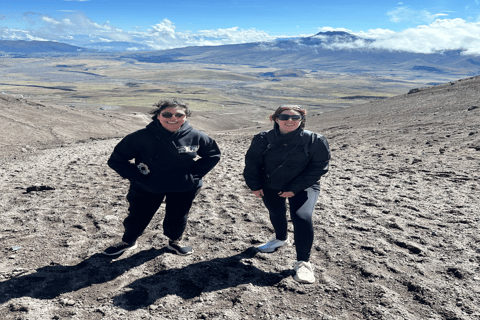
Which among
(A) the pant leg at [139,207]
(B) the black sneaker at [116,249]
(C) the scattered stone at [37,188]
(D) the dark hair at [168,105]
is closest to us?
(D) the dark hair at [168,105]

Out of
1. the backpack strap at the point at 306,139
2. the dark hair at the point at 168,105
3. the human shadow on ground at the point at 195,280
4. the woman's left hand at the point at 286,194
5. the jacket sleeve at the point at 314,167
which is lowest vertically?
the human shadow on ground at the point at 195,280

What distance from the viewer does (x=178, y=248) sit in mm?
4152

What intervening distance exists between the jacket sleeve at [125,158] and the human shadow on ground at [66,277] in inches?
44.9

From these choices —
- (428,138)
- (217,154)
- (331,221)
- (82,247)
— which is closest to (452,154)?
(428,138)

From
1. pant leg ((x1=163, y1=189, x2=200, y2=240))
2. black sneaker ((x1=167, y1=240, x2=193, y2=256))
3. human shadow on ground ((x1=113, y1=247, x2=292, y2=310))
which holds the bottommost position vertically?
human shadow on ground ((x1=113, y1=247, x2=292, y2=310))

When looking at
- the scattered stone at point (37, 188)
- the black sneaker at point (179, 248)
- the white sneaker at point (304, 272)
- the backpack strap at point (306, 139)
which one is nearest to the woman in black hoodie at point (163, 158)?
the black sneaker at point (179, 248)

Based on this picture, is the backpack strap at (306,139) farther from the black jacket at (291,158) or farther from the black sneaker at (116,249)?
the black sneaker at (116,249)

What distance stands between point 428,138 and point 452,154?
8.23ft

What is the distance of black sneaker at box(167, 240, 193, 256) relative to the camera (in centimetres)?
414

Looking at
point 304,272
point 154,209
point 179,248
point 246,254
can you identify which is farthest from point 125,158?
point 304,272

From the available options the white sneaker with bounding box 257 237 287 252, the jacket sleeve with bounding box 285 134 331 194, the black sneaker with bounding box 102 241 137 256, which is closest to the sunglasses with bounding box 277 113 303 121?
the jacket sleeve with bounding box 285 134 331 194

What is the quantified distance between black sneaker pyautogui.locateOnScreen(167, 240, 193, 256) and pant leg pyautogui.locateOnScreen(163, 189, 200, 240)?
0.12m

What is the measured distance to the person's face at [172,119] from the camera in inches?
133

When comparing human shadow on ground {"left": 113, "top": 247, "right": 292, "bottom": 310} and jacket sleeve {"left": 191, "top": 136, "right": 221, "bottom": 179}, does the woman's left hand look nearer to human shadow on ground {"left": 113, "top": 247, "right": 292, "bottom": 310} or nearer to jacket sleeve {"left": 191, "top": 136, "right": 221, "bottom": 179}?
jacket sleeve {"left": 191, "top": 136, "right": 221, "bottom": 179}
